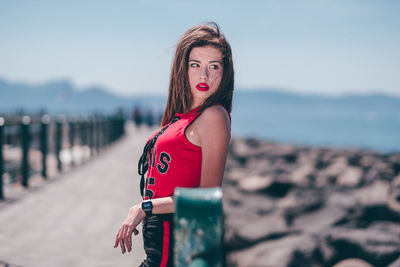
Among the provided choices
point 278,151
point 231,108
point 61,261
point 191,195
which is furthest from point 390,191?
point 278,151

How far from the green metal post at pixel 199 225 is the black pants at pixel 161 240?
574 millimetres

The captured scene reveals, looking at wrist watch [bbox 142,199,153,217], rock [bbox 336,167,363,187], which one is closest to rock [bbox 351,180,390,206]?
rock [bbox 336,167,363,187]

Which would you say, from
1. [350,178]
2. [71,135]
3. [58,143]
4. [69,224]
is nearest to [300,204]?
[350,178]

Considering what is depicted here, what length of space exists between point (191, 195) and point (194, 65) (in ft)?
2.60

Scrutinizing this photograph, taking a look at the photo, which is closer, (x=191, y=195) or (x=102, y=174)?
(x=191, y=195)

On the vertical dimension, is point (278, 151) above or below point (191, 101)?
below

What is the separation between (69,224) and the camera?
17.7ft

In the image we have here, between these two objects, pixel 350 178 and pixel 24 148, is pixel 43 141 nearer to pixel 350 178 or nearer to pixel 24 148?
pixel 24 148

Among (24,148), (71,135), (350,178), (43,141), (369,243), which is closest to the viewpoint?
(369,243)

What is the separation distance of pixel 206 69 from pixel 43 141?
314 inches

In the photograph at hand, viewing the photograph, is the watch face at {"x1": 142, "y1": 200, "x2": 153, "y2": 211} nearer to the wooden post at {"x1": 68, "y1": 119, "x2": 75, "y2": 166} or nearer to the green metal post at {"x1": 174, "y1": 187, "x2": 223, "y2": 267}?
the green metal post at {"x1": 174, "y1": 187, "x2": 223, "y2": 267}

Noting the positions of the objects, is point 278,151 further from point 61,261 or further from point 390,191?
point 61,261

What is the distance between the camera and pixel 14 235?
477 centimetres

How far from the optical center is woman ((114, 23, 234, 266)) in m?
1.64
